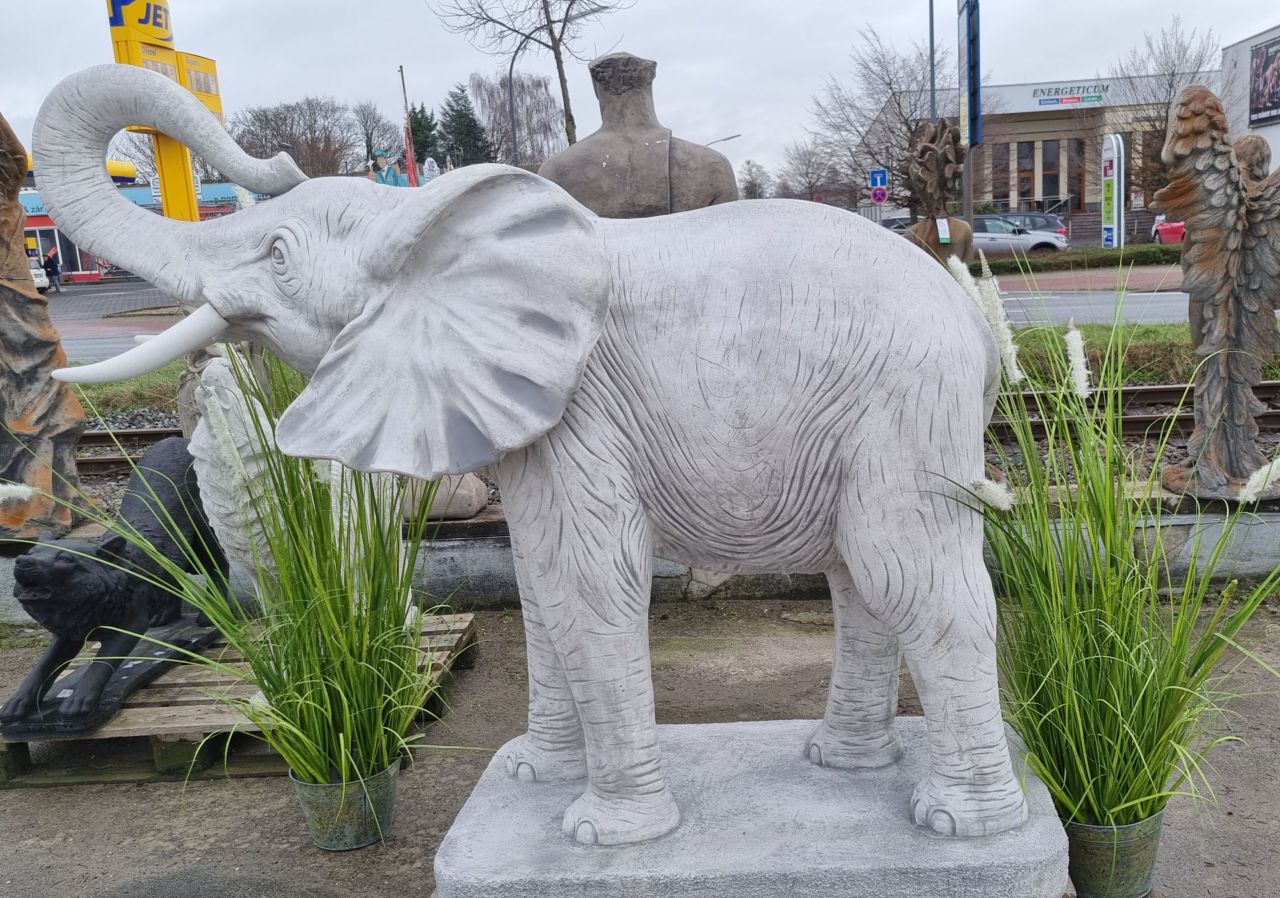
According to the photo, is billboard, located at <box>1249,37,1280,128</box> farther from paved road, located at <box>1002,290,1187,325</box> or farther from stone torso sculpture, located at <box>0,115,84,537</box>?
stone torso sculpture, located at <box>0,115,84,537</box>

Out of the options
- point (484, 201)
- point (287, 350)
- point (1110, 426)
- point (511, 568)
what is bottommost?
point (511, 568)

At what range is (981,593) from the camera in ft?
6.21

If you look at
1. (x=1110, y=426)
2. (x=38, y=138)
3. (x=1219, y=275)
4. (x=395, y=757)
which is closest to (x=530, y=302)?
(x=38, y=138)

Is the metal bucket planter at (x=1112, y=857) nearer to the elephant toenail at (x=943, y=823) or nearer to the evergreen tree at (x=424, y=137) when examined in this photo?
the elephant toenail at (x=943, y=823)

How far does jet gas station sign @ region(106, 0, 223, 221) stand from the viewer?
6363 mm

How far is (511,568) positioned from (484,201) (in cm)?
313

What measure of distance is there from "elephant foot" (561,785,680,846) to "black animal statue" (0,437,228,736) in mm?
1464

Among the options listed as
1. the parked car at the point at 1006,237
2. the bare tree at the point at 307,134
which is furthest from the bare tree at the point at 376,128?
the parked car at the point at 1006,237

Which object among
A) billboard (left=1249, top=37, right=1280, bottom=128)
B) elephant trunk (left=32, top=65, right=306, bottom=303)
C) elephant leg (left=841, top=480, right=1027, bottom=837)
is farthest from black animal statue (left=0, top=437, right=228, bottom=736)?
billboard (left=1249, top=37, right=1280, bottom=128)

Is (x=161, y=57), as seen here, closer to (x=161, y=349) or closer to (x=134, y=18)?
(x=134, y=18)

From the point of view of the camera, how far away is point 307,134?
32.1m

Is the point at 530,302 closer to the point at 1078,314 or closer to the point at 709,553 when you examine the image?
the point at 709,553

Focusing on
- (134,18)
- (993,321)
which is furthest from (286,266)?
(134,18)

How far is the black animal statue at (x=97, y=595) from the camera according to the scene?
3.13 m
